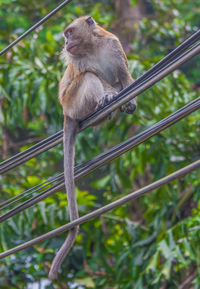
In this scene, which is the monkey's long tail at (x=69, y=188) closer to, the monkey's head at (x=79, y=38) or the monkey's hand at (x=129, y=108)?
the monkey's hand at (x=129, y=108)

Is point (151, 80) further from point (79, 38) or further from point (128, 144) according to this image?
point (79, 38)

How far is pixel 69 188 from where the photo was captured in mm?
3182

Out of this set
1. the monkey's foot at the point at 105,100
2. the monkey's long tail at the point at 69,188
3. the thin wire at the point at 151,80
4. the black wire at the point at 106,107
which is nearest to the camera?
the thin wire at the point at 151,80

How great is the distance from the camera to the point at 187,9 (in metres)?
9.41

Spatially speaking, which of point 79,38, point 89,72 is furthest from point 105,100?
point 79,38

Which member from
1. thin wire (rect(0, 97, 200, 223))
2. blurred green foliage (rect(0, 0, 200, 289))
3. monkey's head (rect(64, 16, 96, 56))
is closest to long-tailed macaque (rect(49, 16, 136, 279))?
monkey's head (rect(64, 16, 96, 56))

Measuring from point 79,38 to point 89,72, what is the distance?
29 cm

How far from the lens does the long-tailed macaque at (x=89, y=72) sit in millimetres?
3787

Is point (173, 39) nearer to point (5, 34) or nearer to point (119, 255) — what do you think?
point (5, 34)

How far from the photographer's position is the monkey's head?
3939mm

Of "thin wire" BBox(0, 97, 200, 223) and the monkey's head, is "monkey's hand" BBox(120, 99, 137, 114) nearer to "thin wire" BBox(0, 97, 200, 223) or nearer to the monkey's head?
the monkey's head

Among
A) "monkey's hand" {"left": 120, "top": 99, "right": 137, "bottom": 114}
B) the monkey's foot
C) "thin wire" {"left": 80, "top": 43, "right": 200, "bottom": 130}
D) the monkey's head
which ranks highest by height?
the monkey's head

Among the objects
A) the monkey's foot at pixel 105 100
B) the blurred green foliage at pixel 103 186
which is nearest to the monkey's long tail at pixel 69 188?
the monkey's foot at pixel 105 100

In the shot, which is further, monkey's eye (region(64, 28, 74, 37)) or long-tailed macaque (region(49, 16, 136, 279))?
monkey's eye (region(64, 28, 74, 37))
